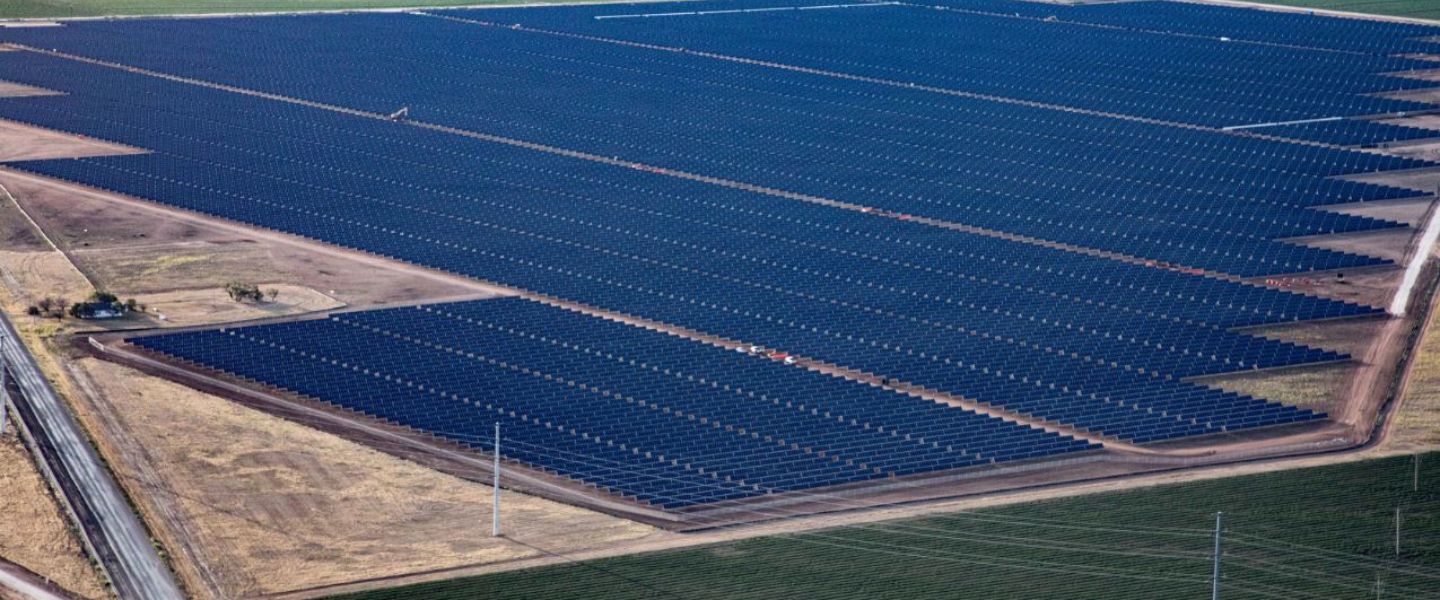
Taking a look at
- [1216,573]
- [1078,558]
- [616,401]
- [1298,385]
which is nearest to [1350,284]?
[1298,385]

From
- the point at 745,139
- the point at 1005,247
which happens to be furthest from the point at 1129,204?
the point at 745,139

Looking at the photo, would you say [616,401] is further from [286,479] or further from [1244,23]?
[1244,23]

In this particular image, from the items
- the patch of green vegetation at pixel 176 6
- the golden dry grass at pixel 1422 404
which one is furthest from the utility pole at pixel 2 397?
the patch of green vegetation at pixel 176 6

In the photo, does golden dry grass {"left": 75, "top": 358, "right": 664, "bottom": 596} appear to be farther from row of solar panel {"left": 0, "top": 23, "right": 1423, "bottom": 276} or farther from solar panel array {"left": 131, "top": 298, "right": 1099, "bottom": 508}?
row of solar panel {"left": 0, "top": 23, "right": 1423, "bottom": 276}

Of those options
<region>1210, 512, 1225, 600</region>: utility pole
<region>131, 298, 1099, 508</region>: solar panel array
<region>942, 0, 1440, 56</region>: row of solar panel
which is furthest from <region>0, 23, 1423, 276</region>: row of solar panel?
<region>942, 0, 1440, 56</region>: row of solar panel

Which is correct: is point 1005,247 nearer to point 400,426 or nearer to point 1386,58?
point 400,426

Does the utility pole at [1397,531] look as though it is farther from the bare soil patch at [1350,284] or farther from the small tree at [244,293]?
the small tree at [244,293]

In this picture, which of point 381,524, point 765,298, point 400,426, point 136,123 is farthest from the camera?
point 136,123
